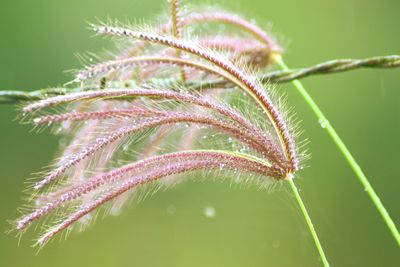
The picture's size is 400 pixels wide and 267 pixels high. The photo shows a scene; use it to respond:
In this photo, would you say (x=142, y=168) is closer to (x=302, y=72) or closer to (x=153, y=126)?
(x=153, y=126)

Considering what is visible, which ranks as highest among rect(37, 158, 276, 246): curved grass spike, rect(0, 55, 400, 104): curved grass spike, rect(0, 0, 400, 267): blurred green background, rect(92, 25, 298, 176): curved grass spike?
rect(0, 0, 400, 267): blurred green background

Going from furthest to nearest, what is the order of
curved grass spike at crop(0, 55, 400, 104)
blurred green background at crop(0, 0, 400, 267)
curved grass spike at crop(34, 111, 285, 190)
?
1. blurred green background at crop(0, 0, 400, 267)
2. curved grass spike at crop(0, 55, 400, 104)
3. curved grass spike at crop(34, 111, 285, 190)

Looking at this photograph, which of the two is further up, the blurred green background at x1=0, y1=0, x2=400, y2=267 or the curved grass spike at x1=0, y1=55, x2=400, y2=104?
the blurred green background at x1=0, y1=0, x2=400, y2=267

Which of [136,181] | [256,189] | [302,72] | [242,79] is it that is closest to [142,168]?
[136,181]

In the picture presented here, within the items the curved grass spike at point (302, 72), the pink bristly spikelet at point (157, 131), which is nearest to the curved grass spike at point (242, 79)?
the pink bristly spikelet at point (157, 131)

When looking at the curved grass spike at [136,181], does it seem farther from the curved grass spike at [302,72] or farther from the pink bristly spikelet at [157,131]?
the curved grass spike at [302,72]

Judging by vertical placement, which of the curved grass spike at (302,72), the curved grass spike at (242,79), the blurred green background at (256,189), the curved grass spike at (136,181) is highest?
the blurred green background at (256,189)

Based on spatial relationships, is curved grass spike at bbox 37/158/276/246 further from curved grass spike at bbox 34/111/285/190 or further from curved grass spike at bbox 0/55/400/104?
curved grass spike at bbox 0/55/400/104

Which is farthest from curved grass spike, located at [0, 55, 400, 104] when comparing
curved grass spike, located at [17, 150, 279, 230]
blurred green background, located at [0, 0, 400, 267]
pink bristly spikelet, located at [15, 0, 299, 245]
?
blurred green background, located at [0, 0, 400, 267]
